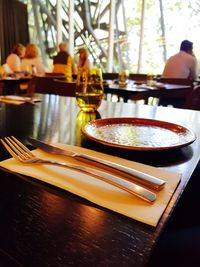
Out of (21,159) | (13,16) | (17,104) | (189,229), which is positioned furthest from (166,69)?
(13,16)

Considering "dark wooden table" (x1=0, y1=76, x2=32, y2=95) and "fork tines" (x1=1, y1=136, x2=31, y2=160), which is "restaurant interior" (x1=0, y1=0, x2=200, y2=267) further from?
"dark wooden table" (x1=0, y1=76, x2=32, y2=95)

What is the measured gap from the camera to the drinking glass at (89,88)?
3.43ft

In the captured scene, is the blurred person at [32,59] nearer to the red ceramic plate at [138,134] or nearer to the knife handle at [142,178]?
the red ceramic plate at [138,134]

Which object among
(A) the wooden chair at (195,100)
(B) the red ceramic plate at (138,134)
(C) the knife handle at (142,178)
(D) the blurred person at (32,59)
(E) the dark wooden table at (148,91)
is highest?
(C) the knife handle at (142,178)

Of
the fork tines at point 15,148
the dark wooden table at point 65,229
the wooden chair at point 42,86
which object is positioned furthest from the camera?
the wooden chair at point 42,86

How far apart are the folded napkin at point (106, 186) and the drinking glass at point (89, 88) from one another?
1.64 feet

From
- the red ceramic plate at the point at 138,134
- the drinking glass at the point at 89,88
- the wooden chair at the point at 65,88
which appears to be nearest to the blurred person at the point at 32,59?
the wooden chair at the point at 65,88

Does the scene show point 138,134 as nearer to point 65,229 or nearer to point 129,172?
point 129,172

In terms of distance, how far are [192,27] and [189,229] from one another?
647 cm

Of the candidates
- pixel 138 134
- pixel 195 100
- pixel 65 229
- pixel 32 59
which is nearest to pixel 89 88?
pixel 138 134

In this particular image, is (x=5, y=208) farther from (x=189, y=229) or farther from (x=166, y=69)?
(x=166, y=69)

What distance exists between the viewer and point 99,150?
0.64 meters

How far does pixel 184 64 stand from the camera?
13.3 feet

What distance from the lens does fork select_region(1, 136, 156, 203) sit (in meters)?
0.41
